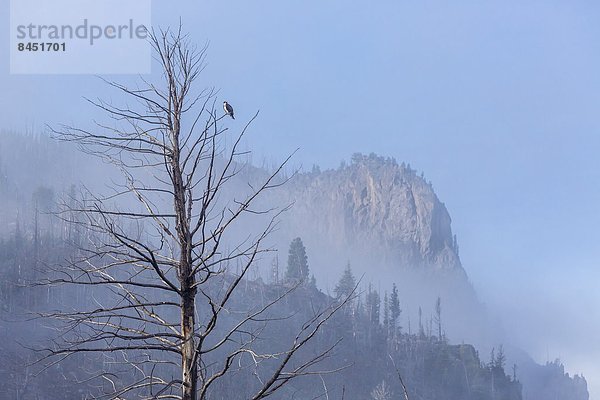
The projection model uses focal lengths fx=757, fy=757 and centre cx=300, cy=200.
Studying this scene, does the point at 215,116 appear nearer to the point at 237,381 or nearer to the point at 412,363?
the point at 237,381

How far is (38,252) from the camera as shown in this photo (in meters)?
116

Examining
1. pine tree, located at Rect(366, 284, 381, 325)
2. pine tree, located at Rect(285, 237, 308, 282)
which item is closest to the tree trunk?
pine tree, located at Rect(285, 237, 308, 282)

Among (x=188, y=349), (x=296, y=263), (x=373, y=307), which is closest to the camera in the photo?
(x=188, y=349)

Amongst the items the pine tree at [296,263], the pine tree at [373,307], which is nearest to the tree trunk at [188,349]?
the pine tree at [296,263]

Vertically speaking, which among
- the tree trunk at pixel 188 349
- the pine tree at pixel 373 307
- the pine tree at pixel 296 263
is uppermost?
the tree trunk at pixel 188 349

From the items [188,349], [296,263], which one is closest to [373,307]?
[296,263]

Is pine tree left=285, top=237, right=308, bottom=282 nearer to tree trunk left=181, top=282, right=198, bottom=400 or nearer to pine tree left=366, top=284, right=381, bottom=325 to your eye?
pine tree left=366, top=284, right=381, bottom=325

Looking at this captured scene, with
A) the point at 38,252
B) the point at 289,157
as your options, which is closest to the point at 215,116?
the point at 289,157

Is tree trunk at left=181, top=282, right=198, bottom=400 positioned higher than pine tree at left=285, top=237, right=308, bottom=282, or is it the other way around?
tree trunk at left=181, top=282, right=198, bottom=400

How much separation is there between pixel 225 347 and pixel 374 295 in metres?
51.0

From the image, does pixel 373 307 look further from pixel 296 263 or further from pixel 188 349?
pixel 188 349

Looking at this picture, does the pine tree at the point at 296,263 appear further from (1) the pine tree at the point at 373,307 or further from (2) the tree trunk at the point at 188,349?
(2) the tree trunk at the point at 188,349

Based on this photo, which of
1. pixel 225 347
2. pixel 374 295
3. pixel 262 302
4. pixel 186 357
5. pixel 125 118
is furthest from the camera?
pixel 374 295

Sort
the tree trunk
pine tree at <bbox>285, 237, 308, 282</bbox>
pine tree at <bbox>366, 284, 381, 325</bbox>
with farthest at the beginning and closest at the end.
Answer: pine tree at <bbox>366, 284, 381, 325</bbox>
pine tree at <bbox>285, 237, 308, 282</bbox>
the tree trunk
